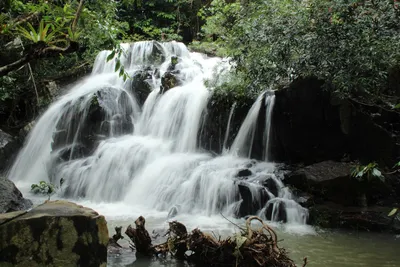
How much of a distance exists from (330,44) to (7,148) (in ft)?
34.2

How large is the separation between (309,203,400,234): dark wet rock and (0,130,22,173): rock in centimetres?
977

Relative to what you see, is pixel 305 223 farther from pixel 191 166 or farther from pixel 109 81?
pixel 109 81

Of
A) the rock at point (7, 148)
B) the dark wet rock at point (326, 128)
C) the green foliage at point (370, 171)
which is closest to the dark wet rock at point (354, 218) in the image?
the dark wet rock at point (326, 128)

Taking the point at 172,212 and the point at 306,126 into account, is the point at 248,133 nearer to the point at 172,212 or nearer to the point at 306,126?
the point at 306,126

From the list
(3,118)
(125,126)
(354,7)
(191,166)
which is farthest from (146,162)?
(3,118)

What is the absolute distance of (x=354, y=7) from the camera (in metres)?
6.76

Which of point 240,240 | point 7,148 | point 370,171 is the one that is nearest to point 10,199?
point 240,240

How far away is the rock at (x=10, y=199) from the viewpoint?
676cm

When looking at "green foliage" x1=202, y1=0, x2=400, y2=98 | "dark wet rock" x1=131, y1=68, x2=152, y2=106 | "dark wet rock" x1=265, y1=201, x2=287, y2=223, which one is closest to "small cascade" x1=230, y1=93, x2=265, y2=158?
"green foliage" x1=202, y1=0, x2=400, y2=98

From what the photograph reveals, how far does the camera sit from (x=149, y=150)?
410 inches

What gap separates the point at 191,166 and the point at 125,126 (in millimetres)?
4095

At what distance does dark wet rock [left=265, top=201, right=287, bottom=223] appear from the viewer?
7202 millimetres

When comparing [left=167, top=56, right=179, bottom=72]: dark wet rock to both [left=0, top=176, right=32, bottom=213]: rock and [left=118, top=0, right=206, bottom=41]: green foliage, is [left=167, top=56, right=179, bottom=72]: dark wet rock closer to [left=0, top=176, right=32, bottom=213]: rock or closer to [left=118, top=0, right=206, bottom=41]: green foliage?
[left=118, top=0, right=206, bottom=41]: green foliage

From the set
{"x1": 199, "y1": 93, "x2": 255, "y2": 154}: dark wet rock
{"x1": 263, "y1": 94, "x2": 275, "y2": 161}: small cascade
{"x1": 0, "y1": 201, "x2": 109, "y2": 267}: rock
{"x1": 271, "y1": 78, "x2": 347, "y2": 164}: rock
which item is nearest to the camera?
{"x1": 0, "y1": 201, "x2": 109, "y2": 267}: rock
